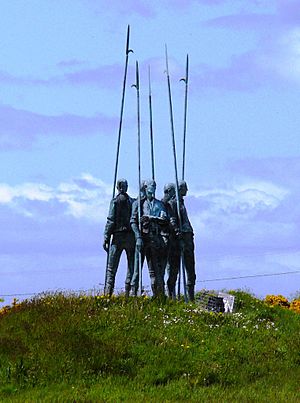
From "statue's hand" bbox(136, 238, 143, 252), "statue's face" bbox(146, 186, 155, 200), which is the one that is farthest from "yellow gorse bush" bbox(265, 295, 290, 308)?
"statue's face" bbox(146, 186, 155, 200)

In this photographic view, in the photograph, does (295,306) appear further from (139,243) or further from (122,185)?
(122,185)

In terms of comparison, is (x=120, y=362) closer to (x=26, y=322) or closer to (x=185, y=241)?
(x=26, y=322)

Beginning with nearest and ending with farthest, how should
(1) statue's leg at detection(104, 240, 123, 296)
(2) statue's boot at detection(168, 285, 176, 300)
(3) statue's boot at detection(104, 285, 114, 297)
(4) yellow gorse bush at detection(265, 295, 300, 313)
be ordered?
(1) statue's leg at detection(104, 240, 123, 296) < (3) statue's boot at detection(104, 285, 114, 297) < (2) statue's boot at detection(168, 285, 176, 300) < (4) yellow gorse bush at detection(265, 295, 300, 313)

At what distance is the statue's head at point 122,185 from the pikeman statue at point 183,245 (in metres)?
1.15

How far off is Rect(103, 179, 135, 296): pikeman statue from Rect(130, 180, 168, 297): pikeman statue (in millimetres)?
558

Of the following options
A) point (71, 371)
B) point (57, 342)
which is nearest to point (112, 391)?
point (71, 371)

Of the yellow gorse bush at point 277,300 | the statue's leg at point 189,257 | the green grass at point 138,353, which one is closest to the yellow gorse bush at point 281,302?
the yellow gorse bush at point 277,300

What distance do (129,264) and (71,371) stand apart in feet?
21.2

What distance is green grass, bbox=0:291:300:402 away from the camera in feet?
54.0

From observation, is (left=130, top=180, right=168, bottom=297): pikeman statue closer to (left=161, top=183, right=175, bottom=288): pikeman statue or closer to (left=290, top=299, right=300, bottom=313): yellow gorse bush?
(left=161, top=183, right=175, bottom=288): pikeman statue

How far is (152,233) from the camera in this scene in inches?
878

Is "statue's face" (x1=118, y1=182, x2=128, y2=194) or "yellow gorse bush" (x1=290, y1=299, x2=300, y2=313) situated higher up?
"statue's face" (x1=118, y1=182, x2=128, y2=194)

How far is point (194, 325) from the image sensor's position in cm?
2072

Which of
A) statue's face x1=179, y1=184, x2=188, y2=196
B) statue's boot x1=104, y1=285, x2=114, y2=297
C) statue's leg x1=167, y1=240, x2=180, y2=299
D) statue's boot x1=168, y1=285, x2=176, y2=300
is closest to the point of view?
statue's boot x1=104, y1=285, x2=114, y2=297
